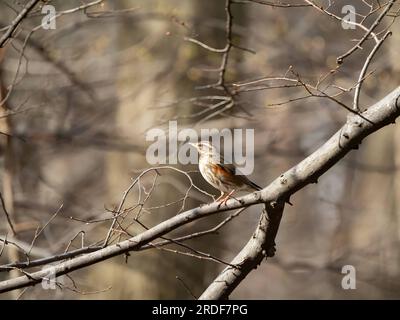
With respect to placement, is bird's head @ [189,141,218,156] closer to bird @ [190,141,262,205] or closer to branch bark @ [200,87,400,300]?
bird @ [190,141,262,205]

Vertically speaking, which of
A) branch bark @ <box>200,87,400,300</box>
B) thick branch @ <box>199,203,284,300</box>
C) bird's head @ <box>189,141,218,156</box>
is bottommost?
thick branch @ <box>199,203,284,300</box>

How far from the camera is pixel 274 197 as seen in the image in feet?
12.8

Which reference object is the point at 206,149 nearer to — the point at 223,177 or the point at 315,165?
the point at 223,177

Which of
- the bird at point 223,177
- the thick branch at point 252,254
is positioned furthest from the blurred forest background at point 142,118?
the thick branch at point 252,254

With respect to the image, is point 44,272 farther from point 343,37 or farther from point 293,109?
point 343,37

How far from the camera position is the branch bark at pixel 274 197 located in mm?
3734

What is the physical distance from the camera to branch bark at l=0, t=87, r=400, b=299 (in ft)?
12.3

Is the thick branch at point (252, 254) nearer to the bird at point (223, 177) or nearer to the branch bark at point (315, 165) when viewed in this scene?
the branch bark at point (315, 165)

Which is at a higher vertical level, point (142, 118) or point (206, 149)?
point (142, 118)

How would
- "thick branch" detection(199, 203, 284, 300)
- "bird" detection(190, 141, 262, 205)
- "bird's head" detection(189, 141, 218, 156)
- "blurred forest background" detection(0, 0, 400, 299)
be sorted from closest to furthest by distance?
"thick branch" detection(199, 203, 284, 300)
"bird" detection(190, 141, 262, 205)
"bird's head" detection(189, 141, 218, 156)
"blurred forest background" detection(0, 0, 400, 299)

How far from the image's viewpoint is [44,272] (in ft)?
13.4

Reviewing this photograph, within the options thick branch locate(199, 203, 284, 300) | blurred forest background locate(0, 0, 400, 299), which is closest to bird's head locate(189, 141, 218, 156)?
blurred forest background locate(0, 0, 400, 299)

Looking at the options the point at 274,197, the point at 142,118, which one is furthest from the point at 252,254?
the point at 142,118

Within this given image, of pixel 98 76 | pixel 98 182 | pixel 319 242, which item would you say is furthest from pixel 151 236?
pixel 319 242
